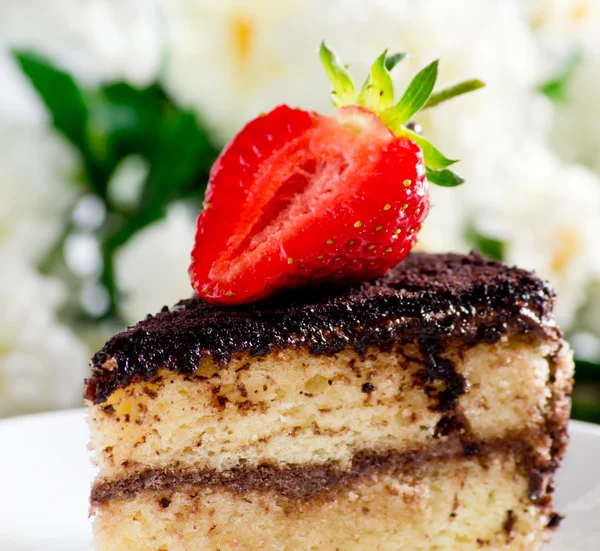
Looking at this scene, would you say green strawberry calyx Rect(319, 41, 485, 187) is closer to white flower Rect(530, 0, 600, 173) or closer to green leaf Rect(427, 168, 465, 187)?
green leaf Rect(427, 168, 465, 187)

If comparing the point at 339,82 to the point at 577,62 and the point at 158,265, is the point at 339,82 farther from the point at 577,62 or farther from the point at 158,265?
the point at 577,62

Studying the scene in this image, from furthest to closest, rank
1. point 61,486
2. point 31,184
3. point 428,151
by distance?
point 31,184, point 61,486, point 428,151

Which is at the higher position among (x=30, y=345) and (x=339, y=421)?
(x=30, y=345)

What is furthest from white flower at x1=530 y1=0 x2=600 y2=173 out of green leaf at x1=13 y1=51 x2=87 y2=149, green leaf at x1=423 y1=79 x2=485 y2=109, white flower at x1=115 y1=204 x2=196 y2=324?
green leaf at x1=13 y1=51 x2=87 y2=149

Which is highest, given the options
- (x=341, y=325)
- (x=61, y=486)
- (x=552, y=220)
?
(x=552, y=220)

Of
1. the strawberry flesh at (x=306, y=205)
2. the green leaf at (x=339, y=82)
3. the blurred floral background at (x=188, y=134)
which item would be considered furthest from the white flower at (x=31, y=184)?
the green leaf at (x=339, y=82)

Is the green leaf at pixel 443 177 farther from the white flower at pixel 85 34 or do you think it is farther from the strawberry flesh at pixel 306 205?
the white flower at pixel 85 34

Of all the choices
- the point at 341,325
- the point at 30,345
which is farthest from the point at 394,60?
the point at 30,345
